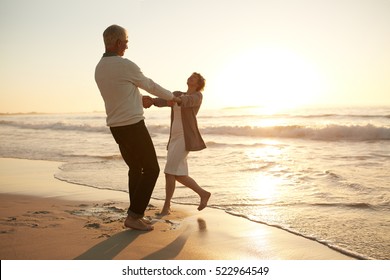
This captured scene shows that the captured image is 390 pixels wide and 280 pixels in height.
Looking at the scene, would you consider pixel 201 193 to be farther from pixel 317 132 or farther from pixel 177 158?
pixel 317 132

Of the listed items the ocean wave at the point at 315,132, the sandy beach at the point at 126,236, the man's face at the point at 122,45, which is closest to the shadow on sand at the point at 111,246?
the sandy beach at the point at 126,236

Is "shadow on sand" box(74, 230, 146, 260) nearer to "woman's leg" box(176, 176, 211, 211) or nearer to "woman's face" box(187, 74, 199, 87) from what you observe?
"woman's leg" box(176, 176, 211, 211)

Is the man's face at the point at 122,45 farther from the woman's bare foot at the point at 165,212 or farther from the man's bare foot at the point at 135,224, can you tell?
the woman's bare foot at the point at 165,212

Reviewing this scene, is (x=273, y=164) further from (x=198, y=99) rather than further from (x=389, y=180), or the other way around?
(x=198, y=99)

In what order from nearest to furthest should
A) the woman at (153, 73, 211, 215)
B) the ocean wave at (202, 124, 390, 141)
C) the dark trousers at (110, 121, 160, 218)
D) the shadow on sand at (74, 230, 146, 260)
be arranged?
the shadow on sand at (74, 230, 146, 260) → the dark trousers at (110, 121, 160, 218) → the woman at (153, 73, 211, 215) → the ocean wave at (202, 124, 390, 141)

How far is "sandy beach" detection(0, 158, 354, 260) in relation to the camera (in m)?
3.45

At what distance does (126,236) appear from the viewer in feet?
12.7

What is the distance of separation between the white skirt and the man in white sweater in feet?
2.73

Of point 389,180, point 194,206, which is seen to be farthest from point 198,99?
point 389,180

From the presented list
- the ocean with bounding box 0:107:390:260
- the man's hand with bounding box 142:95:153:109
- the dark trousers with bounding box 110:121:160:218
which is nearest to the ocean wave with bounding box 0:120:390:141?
the ocean with bounding box 0:107:390:260

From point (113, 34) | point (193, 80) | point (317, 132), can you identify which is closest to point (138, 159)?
point (113, 34)

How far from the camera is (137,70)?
3762 millimetres

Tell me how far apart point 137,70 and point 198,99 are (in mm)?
1173

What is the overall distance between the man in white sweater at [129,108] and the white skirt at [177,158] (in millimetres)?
831
